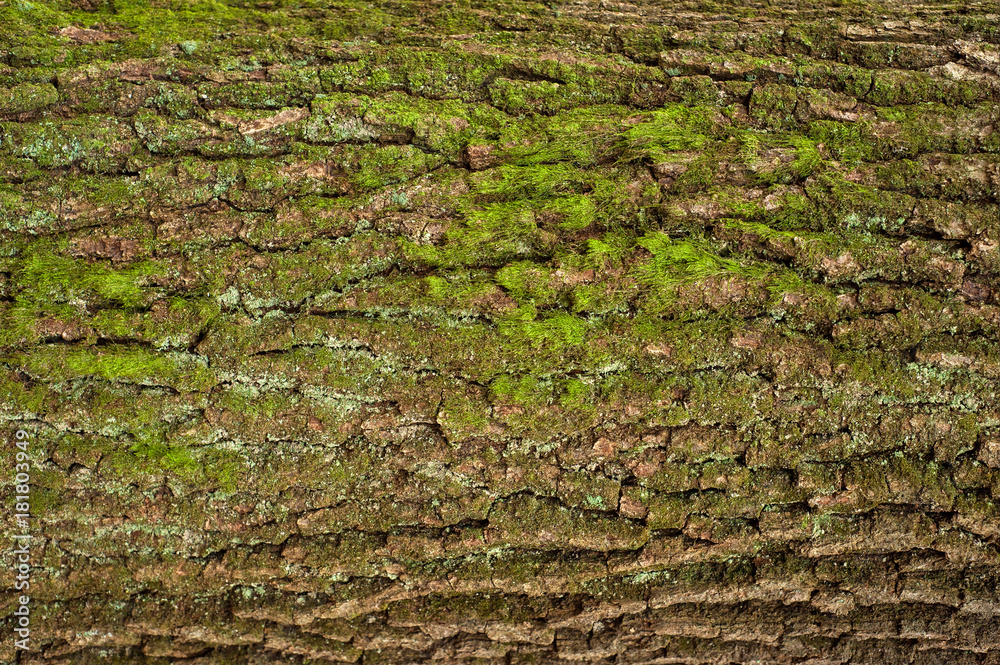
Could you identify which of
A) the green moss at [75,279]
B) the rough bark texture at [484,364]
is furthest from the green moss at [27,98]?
the green moss at [75,279]

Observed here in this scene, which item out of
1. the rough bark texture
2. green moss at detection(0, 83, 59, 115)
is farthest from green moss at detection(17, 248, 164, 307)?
green moss at detection(0, 83, 59, 115)

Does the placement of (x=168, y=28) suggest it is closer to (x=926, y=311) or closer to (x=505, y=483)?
(x=505, y=483)

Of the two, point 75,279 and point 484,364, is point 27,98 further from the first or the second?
point 484,364

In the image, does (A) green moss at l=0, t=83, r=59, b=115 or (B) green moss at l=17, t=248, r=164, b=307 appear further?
(A) green moss at l=0, t=83, r=59, b=115

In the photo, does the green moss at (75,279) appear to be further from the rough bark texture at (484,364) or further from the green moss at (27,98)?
the green moss at (27,98)

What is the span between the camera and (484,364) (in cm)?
203

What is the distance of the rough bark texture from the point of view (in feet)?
6.70

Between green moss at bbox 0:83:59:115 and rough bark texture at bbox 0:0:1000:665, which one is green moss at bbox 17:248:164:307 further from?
green moss at bbox 0:83:59:115

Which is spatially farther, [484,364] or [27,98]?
[27,98]

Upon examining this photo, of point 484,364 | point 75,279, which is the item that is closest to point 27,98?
point 75,279

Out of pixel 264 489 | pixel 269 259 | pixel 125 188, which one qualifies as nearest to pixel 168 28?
pixel 125 188

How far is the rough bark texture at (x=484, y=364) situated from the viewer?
204cm

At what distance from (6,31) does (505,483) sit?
2325mm

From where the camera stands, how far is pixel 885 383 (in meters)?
2.06
